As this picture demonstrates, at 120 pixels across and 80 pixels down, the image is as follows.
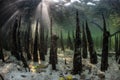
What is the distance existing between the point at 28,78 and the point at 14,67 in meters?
1.67

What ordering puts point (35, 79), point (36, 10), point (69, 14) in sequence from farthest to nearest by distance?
point (69, 14)
point (36, 10)
point (35, 79)

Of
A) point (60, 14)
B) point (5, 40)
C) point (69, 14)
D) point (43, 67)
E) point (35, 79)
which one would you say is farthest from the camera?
point (69, 14)

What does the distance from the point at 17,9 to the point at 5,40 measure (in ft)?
9.05

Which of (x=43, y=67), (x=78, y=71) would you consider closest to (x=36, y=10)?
(x=43, y=67)

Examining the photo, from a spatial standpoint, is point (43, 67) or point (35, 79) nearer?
point (35, 79)

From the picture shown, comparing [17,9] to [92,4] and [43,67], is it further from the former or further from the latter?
[92,4]

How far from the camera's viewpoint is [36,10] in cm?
2142

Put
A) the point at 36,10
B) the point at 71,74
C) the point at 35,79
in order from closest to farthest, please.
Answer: the point at 35,79, the point at 71,74, the point at 36,10

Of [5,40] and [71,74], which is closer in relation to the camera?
[71,74]

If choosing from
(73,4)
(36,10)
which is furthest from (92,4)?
(36,10)

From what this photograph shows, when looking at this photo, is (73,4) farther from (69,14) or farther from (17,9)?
(17,9)

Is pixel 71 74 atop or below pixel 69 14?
below

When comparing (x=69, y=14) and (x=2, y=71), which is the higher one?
(x=69, y=14)

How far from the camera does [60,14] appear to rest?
25.6 meters
